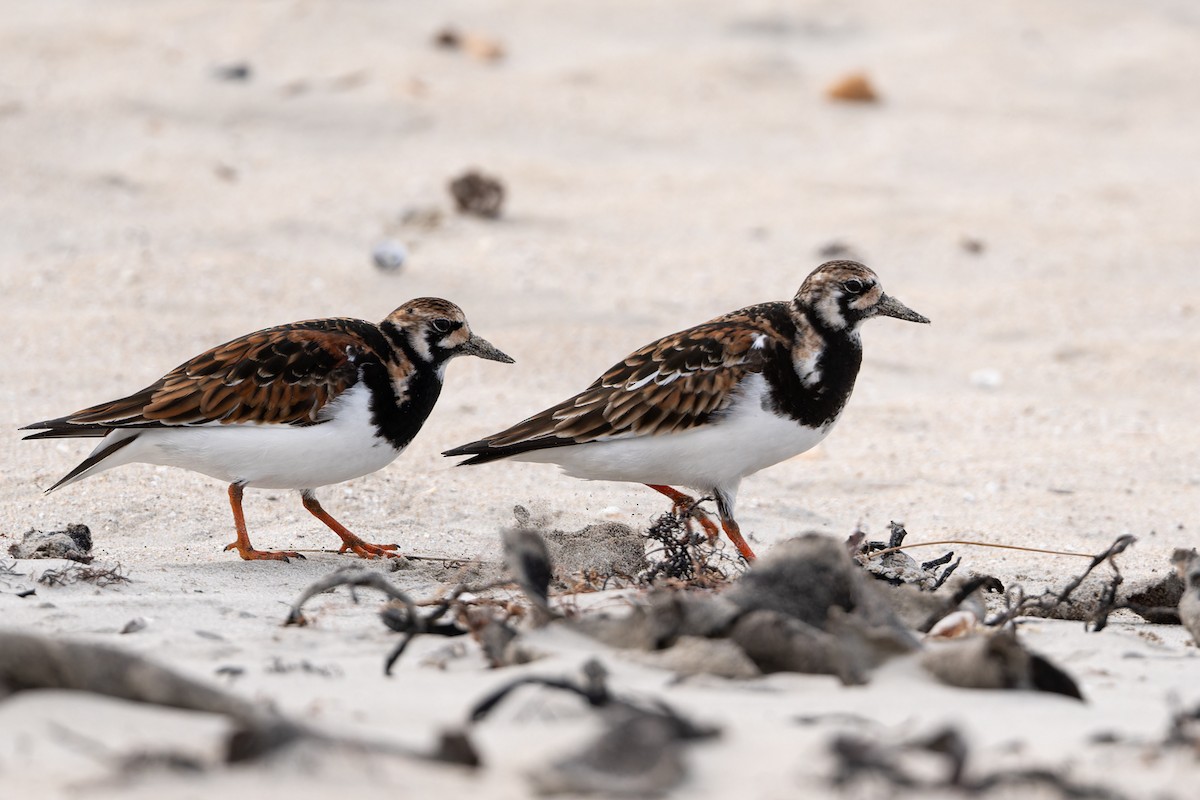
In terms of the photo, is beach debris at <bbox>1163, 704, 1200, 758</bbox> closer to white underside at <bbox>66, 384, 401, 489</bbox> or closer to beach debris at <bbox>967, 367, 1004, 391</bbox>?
white underside at <bbox>66, 384, 401, 489</bbox>

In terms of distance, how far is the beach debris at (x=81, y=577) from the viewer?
3.51 metres

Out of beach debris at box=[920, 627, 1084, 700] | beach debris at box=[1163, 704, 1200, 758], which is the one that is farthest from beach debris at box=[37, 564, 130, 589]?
beach debris at box=[1163, 704, 1200, 758]

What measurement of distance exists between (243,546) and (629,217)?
15.4ft

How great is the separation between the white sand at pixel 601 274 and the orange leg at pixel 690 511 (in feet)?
0.87

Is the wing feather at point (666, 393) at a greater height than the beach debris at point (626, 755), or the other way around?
the wing feather at point (666, 393)

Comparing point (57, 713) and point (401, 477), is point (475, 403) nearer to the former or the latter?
point (401, 477)

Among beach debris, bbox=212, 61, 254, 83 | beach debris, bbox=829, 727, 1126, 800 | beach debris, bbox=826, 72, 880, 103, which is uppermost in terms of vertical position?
beach debris, bbox=826, 72, 880, 103

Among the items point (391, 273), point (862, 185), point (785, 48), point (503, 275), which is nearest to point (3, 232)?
point (391, 273)

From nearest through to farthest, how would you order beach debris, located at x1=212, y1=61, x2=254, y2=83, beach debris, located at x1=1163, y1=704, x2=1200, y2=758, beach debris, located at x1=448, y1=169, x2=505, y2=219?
beach debris, located at x1=1163, y1=704, x2=1200, y2=758 → beach debris, located at x1=448, y1=169, x2=505, y2=219 → beach debris, located at x1=212, y1=61, x2=254, y2=83

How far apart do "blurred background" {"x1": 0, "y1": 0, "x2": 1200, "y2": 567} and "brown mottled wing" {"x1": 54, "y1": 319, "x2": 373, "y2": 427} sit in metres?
0.44

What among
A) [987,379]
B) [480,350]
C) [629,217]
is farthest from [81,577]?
[629,217]

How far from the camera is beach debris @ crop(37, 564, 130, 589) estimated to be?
3512mm

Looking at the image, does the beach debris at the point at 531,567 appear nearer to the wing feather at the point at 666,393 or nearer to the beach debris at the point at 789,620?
the beach debris at the point at 789,620

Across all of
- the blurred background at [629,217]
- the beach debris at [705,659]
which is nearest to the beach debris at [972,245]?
the blurred background at [629,217]
